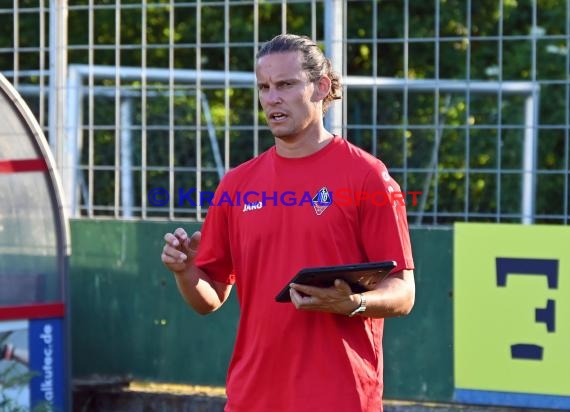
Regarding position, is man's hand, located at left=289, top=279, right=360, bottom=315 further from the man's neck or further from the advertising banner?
the advertising banner

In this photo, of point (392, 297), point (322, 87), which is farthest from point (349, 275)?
point (322, 87)

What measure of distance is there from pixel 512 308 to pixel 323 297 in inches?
125

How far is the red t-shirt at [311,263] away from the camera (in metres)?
3.29

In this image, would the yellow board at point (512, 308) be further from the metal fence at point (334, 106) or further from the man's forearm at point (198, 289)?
the man's forearm at point (198, 289)

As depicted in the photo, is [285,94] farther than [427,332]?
No

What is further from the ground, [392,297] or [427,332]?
[392,297]

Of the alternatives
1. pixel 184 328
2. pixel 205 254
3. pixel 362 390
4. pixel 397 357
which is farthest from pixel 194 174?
pixel 362 390

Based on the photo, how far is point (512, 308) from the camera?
6016 mm

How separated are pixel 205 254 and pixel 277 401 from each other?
58 cm

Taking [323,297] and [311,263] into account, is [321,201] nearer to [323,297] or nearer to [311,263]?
[311,263]

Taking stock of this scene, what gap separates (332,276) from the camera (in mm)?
3033

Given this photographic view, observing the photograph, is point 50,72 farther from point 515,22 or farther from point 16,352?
point 515,22

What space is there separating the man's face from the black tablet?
1.78 feet

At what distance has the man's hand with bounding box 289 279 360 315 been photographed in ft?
10.0
